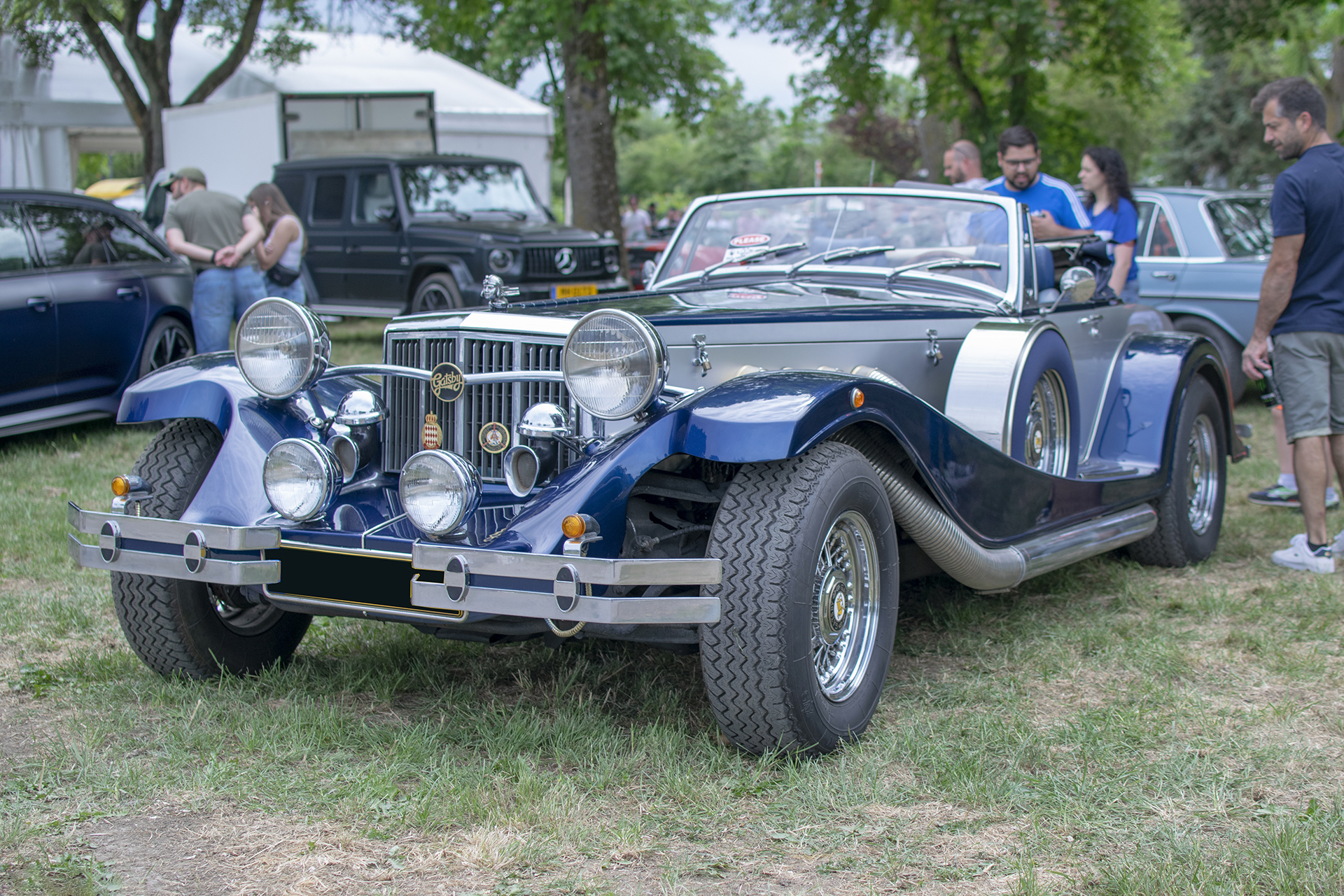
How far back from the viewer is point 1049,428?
14.3 ft

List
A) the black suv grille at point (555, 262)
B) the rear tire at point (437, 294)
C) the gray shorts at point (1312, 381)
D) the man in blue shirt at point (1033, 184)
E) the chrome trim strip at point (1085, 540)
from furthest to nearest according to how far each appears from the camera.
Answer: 1. the rear tire at point (437, 294)
2. the black suv grille at point (555, 262)
3. the man in blue shirt at point (1033, 184)
4. the gray shorts at point (1312, 381)
5. the chrome trim strip at point (1085, 540)

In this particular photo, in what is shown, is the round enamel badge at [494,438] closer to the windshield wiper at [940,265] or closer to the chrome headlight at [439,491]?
the chrome headlight at [439,491]

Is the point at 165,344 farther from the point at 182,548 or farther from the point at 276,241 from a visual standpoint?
the point at 182,548

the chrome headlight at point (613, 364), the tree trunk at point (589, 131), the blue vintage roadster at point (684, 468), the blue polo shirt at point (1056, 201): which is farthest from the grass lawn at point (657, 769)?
the tree trunk at point (589, 131)

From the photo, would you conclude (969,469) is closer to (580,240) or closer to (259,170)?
(580,240)

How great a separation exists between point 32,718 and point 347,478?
1110mm

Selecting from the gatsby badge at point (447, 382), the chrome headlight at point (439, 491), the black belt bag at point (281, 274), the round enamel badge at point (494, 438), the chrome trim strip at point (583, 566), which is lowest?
the chrome trim strip at point (583, 566)

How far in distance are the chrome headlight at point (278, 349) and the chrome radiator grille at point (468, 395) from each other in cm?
26

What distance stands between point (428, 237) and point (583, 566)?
971cm

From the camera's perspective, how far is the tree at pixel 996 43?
1438 centimetres

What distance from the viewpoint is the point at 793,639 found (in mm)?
2859

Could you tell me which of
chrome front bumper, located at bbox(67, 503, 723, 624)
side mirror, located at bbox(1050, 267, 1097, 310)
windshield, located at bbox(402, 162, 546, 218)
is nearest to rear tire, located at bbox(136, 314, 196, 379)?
windshield, located at bbox(402, 162, 546, 218)

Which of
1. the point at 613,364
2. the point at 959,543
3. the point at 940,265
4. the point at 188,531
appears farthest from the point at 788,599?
the point at 940,265

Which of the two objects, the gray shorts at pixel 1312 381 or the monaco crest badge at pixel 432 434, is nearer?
the monaco crest badge at pixel 432 434
